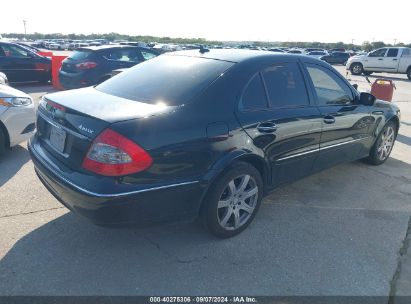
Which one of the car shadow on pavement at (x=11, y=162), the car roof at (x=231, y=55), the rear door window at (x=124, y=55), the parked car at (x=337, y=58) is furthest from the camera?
the parked car at (x=337, y=58)

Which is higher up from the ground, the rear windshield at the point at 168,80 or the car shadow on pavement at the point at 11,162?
the rear windshield at the point at 168,80

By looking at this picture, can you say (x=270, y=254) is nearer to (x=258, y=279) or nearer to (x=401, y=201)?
(x=258, y=279)

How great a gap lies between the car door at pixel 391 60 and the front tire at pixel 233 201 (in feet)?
76.6

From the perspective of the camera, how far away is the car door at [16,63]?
1142cm

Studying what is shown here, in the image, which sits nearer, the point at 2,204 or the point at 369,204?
the point at 2,204

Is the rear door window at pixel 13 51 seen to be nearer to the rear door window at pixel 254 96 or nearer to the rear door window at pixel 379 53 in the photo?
the rear door window at pixel 254 96

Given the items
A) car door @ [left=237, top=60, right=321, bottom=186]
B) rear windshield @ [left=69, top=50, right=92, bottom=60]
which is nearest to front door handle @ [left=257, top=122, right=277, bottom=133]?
car door @ [left=237, top=60, right=321, bottom=186]

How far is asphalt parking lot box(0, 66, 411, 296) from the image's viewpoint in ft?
8.87

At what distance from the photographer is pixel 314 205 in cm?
412

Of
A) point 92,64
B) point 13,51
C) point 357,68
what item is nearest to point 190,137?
point 92,64

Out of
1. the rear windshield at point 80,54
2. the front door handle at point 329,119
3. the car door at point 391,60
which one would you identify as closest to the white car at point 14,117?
the front door handle at point 329,119

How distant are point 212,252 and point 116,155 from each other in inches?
49.1

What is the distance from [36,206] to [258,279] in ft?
7.87

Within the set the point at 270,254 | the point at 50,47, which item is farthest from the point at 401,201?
the point at 50,47
